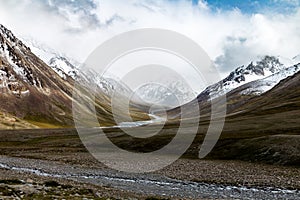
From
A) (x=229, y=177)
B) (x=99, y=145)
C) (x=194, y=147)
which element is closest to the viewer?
(x=229, y=177)

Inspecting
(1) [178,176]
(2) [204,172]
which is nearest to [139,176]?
(1) [178,176]

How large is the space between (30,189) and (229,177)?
2832 centimetres

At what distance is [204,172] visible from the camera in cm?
5497

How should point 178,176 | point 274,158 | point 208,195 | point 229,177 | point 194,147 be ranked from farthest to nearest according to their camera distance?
point 194,147
point 274,158
point 178,176
point 229,177
point 208,195

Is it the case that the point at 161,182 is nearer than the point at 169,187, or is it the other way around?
the point at 169,187

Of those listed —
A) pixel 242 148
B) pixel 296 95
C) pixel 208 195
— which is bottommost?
pixel 208 195

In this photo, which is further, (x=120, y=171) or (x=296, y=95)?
(x=296, y=95)

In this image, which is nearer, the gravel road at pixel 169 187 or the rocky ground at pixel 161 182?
the rocky ground at pixel 161 182

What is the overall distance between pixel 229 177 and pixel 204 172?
6.28m

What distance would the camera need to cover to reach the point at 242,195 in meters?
37.9

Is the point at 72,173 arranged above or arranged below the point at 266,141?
below

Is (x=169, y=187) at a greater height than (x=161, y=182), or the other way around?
(x=161, y=182)

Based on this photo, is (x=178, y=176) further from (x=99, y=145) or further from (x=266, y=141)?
(x=99, y=145)

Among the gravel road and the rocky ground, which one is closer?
the rocky ground
